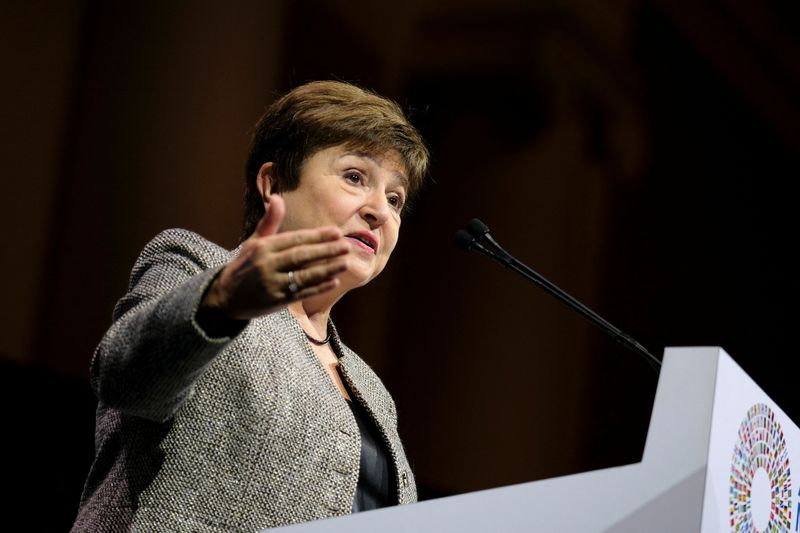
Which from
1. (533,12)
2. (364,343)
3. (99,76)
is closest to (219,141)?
(99,76)

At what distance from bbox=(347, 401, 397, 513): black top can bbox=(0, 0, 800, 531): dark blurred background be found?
138 centimetres

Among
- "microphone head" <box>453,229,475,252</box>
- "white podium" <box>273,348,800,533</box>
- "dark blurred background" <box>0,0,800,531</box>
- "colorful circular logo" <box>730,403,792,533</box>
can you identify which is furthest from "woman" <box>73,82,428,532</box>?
"dark blurred background" <box>0,0,800,531</box>

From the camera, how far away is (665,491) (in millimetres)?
807

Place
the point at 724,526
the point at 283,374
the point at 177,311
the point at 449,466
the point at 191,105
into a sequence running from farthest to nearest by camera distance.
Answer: the point at 449,466
the point at 191,105
the point at 283,374
the point at 177,311
the point at 724,526

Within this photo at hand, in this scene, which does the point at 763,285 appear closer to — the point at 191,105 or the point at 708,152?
the point at 708,152

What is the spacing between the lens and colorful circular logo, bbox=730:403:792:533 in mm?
855

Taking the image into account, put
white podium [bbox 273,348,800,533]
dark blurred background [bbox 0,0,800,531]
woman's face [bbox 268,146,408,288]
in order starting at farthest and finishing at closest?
dark blurred background [bbox 0,0,800,531] → woman's face [bbox 268,146,408,288] → white podium [bbox 273,348,800,533]

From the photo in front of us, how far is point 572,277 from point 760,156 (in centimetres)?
78

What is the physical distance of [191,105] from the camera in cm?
267

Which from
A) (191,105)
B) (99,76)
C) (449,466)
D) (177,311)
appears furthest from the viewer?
(449,466)

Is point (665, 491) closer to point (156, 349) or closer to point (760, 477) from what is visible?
point (760, 477)

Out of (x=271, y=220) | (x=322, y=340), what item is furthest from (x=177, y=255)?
(x=322, y=340)

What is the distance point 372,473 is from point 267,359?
0.26 metres

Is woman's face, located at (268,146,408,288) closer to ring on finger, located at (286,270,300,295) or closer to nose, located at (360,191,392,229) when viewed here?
nose, located at (360,191,392,229)
